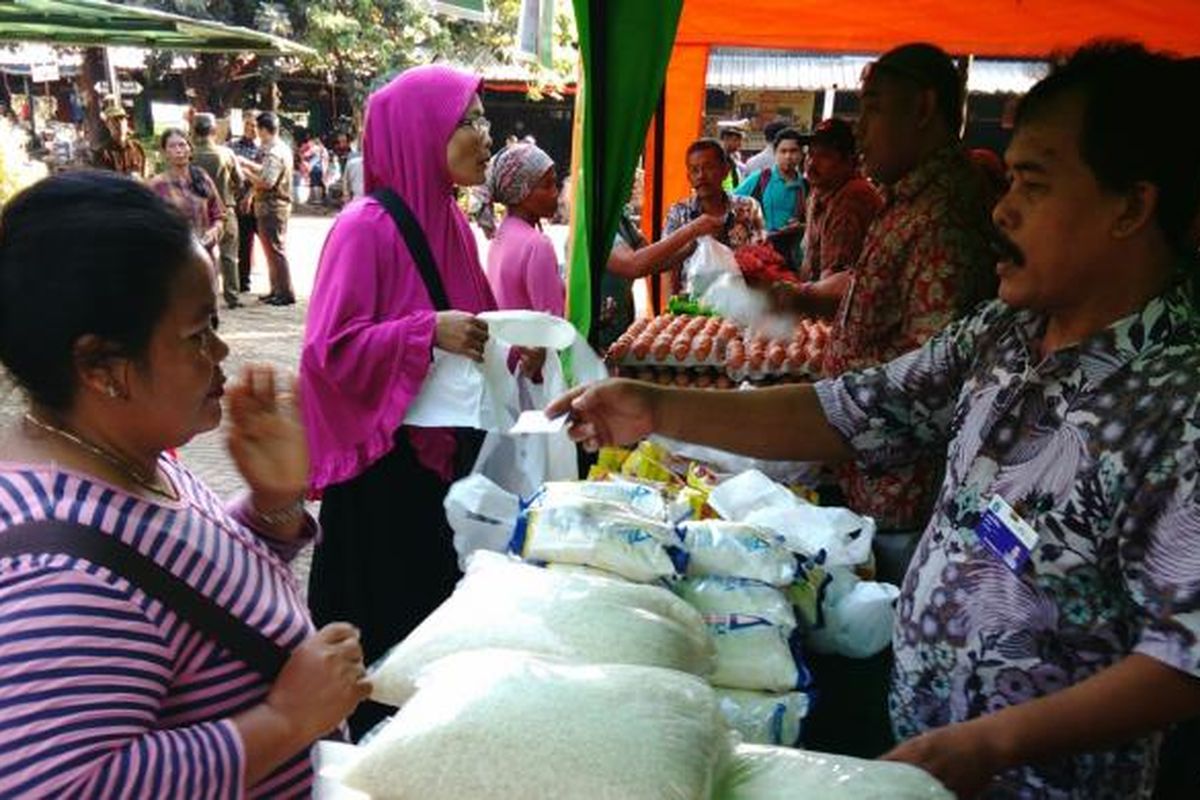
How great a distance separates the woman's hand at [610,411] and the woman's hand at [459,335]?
728 mm

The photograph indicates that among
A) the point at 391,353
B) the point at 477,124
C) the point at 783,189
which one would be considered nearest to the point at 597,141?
the point at 477,124

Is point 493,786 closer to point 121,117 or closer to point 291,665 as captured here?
point 291,665

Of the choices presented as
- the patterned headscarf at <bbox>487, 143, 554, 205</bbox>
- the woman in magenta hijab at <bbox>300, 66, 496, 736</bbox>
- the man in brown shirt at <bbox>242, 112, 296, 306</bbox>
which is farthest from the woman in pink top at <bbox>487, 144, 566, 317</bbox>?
the man in brown shirt at <bbox>242, 112, 296, 306</bbox>

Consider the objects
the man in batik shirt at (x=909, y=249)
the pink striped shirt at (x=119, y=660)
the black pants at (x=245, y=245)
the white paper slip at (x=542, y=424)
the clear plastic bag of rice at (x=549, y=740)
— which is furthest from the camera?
the black pants at (x=245, y=245)

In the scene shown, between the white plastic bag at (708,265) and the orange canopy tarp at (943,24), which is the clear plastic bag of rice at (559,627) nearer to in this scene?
the white plastic bag at (708,265)

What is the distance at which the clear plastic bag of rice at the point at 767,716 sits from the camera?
147cm

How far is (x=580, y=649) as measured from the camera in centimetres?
126

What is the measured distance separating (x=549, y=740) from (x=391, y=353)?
1.67m

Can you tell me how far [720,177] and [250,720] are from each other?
16.6 ft

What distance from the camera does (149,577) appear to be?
0.96m

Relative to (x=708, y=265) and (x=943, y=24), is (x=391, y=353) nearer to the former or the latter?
(x=708, y=265)

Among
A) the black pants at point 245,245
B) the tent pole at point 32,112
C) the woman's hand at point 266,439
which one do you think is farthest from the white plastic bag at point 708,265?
the tent pole at point 32,112

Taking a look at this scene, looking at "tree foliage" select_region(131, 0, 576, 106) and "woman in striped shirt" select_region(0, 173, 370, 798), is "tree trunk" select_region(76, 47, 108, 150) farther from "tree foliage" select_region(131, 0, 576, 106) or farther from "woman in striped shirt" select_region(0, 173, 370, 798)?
Result: "woman in striped shirt" select_region(0, 173, 370, 798)

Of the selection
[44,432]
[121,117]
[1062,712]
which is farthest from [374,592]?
[121,117]
